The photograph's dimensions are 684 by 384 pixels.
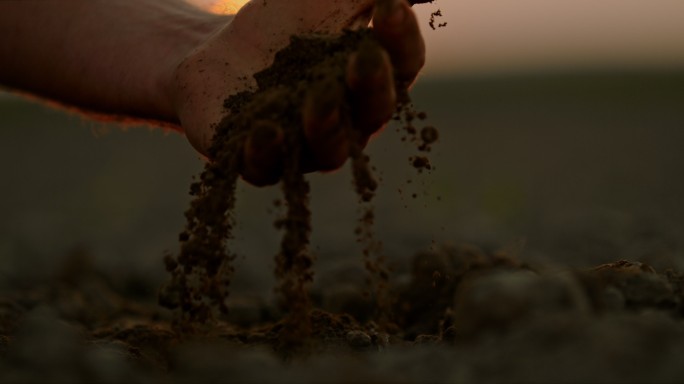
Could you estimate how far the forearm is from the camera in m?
3.34

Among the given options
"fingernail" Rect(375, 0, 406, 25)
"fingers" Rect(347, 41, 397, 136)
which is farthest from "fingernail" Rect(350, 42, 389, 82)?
"fingernail" Rect(375, 0, 406, 25)

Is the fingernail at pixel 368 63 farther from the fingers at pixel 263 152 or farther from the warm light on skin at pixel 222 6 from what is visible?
the warm light on skin at pixel 222 6

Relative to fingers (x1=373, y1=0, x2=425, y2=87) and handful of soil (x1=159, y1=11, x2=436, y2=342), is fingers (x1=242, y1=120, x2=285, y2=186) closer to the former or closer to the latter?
handful of soil (x1=159, y1=11, x2=436, y2=342)

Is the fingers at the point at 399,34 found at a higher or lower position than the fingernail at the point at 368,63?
higher

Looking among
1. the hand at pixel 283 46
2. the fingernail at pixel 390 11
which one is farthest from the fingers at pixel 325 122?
the fingernail at pixel 390 11

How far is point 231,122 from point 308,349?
2.52ft

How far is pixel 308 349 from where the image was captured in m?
2.03

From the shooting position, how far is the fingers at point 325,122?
79.9 inches

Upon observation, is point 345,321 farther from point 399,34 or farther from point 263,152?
point 399,34

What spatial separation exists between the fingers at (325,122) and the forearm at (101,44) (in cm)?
129

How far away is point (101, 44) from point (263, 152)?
166 cm

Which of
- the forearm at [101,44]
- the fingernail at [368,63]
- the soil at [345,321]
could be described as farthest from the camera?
the forearm at [101,44]

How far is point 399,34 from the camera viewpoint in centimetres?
226

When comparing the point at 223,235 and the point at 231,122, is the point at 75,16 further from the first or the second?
the point at 223,235
